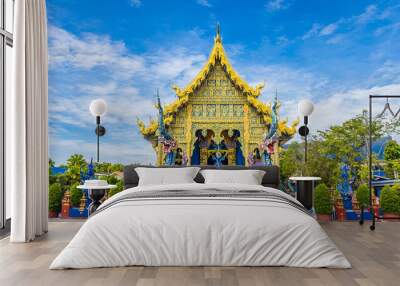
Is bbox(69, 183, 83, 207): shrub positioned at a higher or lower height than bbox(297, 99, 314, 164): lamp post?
lower

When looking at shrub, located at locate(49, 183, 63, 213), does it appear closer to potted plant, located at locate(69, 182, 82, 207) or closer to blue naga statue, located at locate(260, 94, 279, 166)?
potted plant, located at locate(69, 182, 82, 207)

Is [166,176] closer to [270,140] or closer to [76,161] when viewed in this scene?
[270,140]

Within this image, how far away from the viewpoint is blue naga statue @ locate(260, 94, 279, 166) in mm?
6309

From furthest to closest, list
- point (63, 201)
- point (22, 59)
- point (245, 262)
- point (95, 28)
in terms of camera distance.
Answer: point (95, 28) < point (63, 201) < point (22, 59) < point (245, 262)

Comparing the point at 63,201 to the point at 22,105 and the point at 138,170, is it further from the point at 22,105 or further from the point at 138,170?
the point at 22,105

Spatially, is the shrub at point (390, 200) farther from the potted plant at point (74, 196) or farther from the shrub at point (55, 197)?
the shrub at point (55, 197)

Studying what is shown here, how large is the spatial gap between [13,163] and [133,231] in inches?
69.8

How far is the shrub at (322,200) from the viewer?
6047 mm

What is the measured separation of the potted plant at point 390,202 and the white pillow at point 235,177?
6.54 ft

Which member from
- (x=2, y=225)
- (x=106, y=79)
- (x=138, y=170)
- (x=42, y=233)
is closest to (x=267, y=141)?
(x=138, y=170)

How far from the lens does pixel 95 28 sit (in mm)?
7043

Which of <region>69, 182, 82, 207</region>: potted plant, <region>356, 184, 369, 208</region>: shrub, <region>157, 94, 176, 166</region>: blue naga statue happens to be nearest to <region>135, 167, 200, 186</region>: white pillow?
<region>157, 94, 176, 166</region>: blue naga statue

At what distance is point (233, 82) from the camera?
21.0ft

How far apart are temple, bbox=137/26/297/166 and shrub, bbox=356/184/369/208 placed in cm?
129
